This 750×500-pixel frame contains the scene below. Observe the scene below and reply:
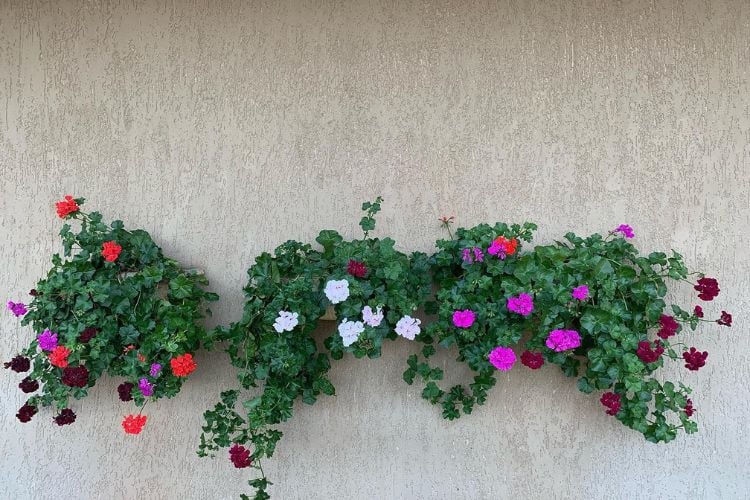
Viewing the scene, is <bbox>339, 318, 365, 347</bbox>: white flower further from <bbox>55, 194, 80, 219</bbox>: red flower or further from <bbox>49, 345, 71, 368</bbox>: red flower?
<bbox>55, 194, 80, 219</bbox>: red flower

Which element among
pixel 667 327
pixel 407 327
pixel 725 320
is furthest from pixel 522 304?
pixel 725 320

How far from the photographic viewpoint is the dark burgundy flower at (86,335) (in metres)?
1.98

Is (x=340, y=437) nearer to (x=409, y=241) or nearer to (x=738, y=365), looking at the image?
(x=409, y=241)

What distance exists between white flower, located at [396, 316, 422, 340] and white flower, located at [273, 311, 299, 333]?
0.37 metres

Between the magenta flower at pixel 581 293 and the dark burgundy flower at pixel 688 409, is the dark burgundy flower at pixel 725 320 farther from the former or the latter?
the magenta flower at pixel 581 293

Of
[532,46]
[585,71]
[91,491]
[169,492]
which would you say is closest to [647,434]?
[585,71]

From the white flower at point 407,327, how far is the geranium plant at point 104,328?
2.50ft

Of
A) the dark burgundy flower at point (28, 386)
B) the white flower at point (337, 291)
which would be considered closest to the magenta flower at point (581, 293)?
the white flower at point (337, 291)

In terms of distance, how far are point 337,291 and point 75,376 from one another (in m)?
0.98

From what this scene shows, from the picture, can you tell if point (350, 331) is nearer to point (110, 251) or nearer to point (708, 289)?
point (110, 251)

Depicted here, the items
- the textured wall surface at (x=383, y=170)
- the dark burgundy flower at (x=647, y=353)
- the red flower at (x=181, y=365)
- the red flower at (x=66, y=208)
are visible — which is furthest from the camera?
the textured wall surface at (x=383, y=170)

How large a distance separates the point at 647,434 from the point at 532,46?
159cm

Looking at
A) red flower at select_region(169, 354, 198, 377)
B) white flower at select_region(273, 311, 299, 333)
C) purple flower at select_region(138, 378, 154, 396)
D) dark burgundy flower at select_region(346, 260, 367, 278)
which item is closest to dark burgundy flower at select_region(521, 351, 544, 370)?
dark burgundy flower at select_region(346, 260, 367, 278)

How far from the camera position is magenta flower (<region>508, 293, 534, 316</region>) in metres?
1.93
